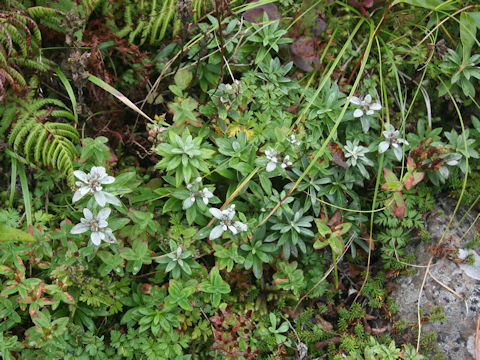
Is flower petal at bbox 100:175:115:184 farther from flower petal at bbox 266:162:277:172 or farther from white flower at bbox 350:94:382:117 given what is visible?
white flower at bbox 350:94:382:117

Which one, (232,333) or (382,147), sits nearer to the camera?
(232,333)

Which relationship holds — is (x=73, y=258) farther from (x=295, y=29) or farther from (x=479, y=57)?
(x=479, y=57)

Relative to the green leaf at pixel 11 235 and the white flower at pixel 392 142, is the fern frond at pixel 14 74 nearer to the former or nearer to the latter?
the green leaf at pixel 11 235

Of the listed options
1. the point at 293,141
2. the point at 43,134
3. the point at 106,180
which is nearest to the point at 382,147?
the point at 293,141

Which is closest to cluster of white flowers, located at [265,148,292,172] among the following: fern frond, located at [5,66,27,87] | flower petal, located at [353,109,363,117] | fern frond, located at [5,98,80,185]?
flower petal, located at [353,109,363,117]

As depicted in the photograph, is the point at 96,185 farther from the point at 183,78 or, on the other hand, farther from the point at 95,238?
the point at 183,78
